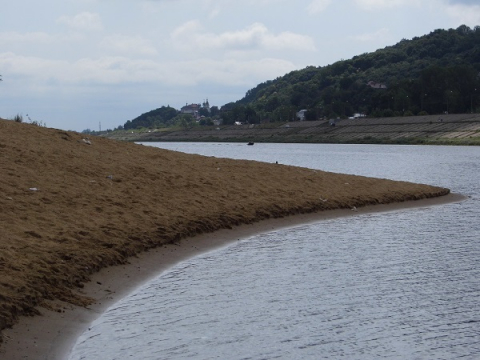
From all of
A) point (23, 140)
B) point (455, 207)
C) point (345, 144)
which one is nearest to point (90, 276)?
point (23, 140)

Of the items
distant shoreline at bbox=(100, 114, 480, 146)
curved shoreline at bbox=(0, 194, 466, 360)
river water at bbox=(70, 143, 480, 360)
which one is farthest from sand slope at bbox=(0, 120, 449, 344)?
distant shoreline at bbox=(100, 114, 480, 146)

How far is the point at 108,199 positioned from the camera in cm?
2377

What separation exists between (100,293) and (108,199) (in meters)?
8.11

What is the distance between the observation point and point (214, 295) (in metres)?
16.5

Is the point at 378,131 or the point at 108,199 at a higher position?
the point at 108,199

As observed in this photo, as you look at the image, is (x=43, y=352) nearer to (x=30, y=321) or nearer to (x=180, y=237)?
(x=30, y=321)

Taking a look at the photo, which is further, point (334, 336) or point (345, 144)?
point (345, 144)

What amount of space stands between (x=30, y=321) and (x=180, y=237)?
9.91m

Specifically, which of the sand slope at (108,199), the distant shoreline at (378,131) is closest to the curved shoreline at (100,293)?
the sand slope at (108,199)

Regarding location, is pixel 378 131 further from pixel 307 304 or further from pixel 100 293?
pixel 100 293

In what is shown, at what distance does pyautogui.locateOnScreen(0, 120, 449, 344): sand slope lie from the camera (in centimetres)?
1542

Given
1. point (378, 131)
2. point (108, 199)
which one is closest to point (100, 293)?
point (108, 199)

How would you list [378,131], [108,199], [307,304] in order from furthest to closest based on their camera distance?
[378,131]
[108,199]
[307,304]

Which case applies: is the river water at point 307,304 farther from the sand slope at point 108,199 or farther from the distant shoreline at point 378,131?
the distant shoreline at point 378,131
